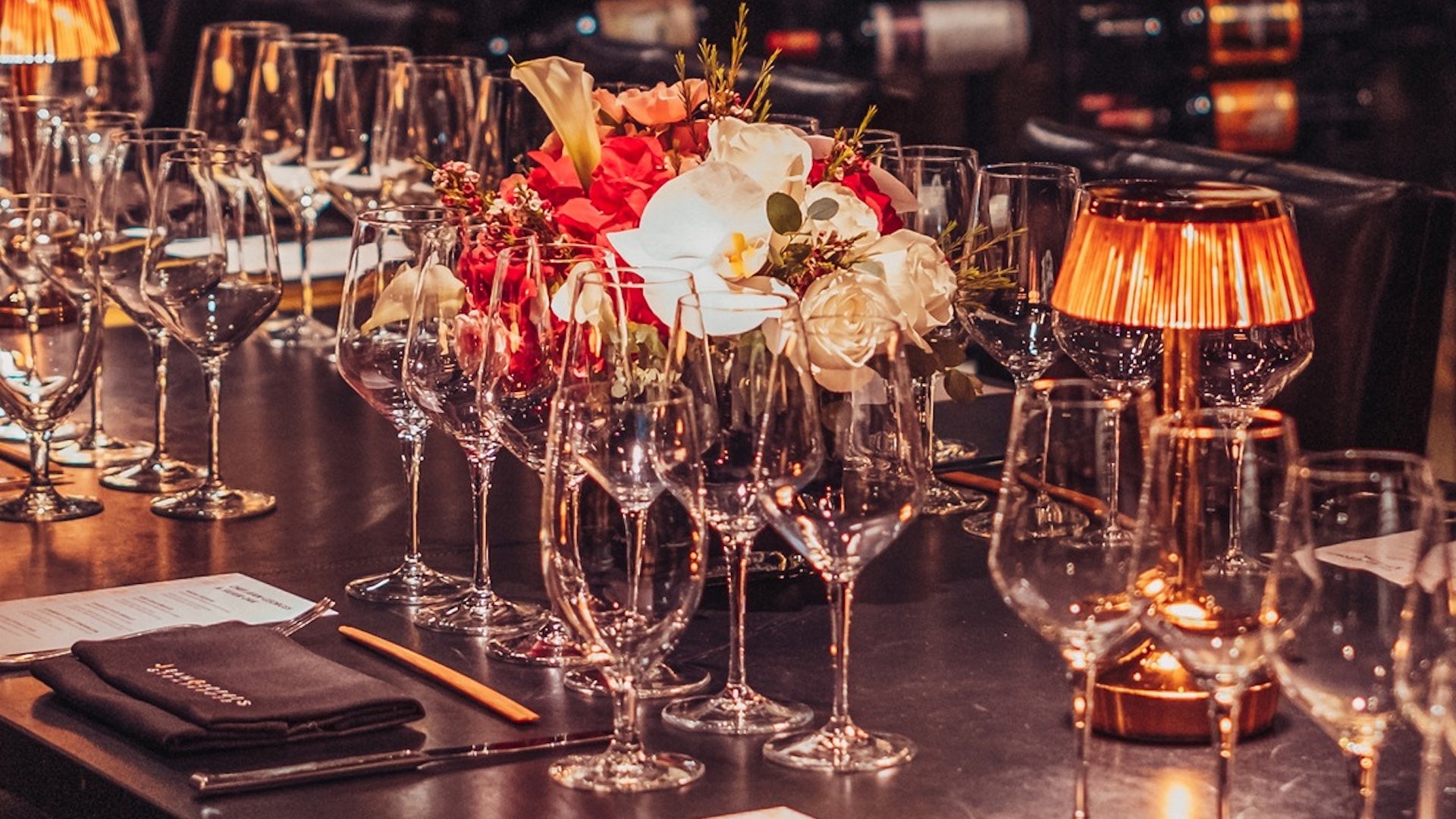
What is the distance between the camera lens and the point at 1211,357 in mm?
1618

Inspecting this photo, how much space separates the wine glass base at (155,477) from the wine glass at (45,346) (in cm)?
6

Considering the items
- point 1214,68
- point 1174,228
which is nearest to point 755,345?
point 1174,228

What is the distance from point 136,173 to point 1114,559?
1203 millimetres

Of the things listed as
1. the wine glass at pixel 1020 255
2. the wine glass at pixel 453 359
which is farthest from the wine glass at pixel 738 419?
the wine glass at pixel 1020 255

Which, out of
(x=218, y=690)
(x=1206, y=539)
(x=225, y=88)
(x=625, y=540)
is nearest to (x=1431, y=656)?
(x=1206, y=539)

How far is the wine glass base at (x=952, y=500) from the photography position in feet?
6.02

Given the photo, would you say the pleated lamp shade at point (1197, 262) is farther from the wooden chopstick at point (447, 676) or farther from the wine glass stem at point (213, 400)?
the wine glass stem at point (213, 400)

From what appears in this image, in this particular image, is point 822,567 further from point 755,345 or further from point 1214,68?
point 1214,68

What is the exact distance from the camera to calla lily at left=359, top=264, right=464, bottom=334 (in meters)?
1.51

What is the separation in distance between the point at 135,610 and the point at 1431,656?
0.92 metres

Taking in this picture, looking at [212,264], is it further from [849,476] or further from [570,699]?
[849,476]

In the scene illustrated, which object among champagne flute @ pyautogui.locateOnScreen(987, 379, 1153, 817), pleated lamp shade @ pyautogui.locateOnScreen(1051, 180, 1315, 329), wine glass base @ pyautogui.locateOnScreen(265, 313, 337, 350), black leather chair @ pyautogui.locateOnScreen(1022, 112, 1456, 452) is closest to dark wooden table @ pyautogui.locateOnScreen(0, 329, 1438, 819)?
champagne flute @ pyautogui.locateOnScreen(987, 379, 1153, 817)

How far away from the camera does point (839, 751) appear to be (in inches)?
49.2

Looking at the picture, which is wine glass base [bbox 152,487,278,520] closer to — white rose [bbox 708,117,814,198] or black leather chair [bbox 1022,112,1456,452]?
white rose [bbox 708,117,814,198]
